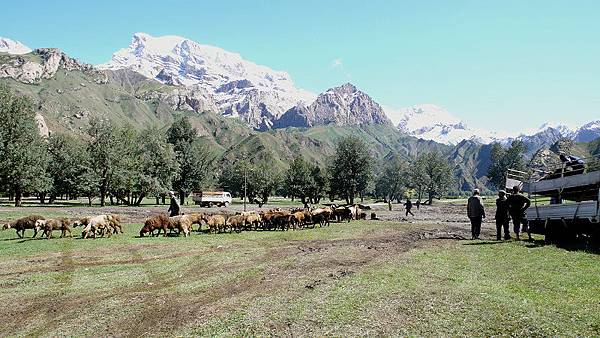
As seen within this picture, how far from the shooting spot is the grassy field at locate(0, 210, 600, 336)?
872cm

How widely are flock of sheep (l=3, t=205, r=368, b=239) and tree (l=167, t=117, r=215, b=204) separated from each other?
5494 cm

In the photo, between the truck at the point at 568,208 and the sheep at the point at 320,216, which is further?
the sheep at the point at 320,216

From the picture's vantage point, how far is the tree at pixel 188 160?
8781 cm

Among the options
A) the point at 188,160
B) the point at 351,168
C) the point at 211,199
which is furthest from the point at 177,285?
the point at 351,168

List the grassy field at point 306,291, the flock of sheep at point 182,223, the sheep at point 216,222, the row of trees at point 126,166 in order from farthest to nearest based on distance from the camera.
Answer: the row of trees at point 126,166
the sheep at point 216,222
the flock of sheep at point 182,223
the grassy field at point 306,291

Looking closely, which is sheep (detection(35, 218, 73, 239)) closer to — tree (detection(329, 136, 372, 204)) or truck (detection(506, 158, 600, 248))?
truck (detection(506, 158, 600, 248))

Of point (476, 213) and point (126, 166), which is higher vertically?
point (126, 166)

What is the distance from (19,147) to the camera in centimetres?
6025

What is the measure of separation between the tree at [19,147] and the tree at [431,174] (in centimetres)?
12146

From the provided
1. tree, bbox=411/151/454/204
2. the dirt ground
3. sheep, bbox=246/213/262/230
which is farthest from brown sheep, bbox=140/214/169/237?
tree, bbox=411/151/454/204

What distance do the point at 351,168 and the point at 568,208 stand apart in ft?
278

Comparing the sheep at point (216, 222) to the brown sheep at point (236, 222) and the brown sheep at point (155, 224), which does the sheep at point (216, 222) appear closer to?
the brown sheep at point (236, 222)

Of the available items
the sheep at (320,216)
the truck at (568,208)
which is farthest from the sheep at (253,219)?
the truck at (568,208)

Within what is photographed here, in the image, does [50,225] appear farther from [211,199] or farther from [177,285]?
[211,199]
